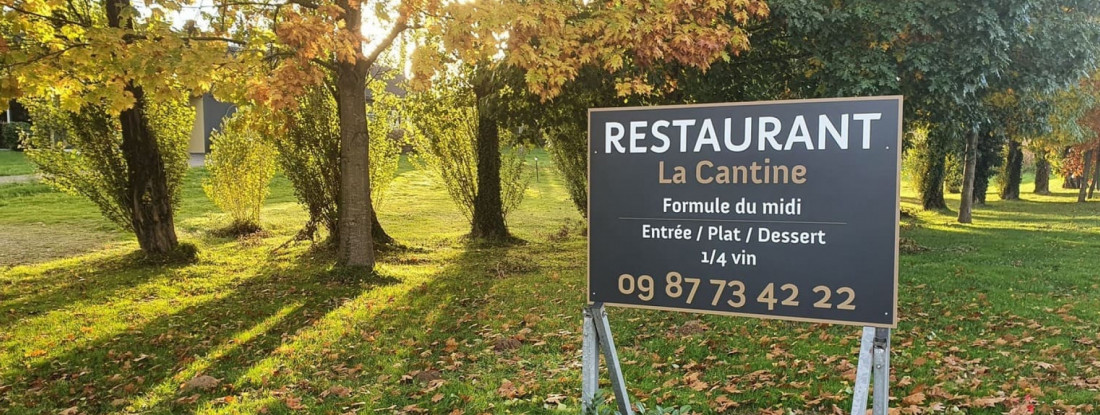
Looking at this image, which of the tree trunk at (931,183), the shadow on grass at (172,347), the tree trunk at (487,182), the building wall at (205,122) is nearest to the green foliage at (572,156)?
the tree trunk at (487,182)

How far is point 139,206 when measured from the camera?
1134cm

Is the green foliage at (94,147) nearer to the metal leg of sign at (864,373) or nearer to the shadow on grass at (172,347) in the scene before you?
the shadow on grass at (172,347)

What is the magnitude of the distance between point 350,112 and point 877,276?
830 cm

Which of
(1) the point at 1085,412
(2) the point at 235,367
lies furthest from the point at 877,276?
(2) the point at 235,367

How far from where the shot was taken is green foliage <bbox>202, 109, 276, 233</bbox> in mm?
15383

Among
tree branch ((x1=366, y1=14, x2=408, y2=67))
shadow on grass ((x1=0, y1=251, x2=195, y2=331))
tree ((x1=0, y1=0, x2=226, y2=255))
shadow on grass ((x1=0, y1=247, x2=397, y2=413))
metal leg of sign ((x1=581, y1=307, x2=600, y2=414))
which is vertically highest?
tree branch ((x1=366, y1=14, x2=408, y2=67))

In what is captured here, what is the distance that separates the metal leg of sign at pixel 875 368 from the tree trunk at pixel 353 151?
814 cm

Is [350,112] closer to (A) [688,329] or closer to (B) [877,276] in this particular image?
(A) [688,329]

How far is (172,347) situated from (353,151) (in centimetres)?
402

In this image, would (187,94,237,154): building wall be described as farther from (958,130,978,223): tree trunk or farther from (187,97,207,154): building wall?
(958,130,978,223): tree trunk

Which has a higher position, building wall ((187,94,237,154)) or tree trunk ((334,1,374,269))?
building wall ((187,94,237,154))

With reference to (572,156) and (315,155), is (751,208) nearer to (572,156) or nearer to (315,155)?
(315,155)

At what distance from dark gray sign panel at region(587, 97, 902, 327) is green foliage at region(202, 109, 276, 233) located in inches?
526

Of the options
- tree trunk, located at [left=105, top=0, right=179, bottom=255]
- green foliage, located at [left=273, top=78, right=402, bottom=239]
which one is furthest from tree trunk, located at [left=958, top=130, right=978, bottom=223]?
tree trunk, located at [left=105, top=0, right=179, bottom=255]
